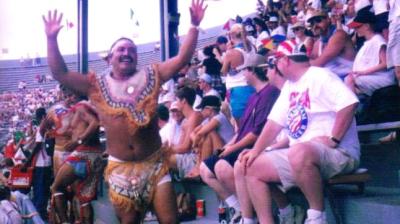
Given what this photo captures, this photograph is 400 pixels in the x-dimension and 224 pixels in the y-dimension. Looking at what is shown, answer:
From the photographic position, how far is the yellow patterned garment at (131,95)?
211 inches

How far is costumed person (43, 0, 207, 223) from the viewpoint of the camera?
535 cm

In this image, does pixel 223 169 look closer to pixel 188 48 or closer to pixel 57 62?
pixel 188 48

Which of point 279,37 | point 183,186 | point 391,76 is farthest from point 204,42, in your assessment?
point 391,76

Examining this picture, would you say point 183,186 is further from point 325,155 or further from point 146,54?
point 146,54

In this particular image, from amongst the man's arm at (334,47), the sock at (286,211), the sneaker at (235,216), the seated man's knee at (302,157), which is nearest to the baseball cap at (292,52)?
the man's arm at (334,47)

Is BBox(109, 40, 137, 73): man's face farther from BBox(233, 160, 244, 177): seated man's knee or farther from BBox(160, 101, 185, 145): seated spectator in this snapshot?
BBox(160, 101, 185, 145): seated spectator

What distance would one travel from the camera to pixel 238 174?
5.66m

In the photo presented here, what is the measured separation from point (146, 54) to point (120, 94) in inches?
1080

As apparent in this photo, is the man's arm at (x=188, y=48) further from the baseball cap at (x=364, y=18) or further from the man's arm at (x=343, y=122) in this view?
the baseball cap at (x=364, y=18)

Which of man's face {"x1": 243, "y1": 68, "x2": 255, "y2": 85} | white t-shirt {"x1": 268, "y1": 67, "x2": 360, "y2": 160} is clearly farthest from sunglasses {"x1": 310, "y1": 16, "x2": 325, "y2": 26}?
white t-shirt {"x1": 268, "y1": 67, "x2": 360, "y2": 160}

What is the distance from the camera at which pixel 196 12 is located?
5.39 metres

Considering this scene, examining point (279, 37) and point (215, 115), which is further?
point (279, 37)

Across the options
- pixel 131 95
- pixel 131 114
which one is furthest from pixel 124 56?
pixel 131 114

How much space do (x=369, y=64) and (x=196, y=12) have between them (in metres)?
1.96
